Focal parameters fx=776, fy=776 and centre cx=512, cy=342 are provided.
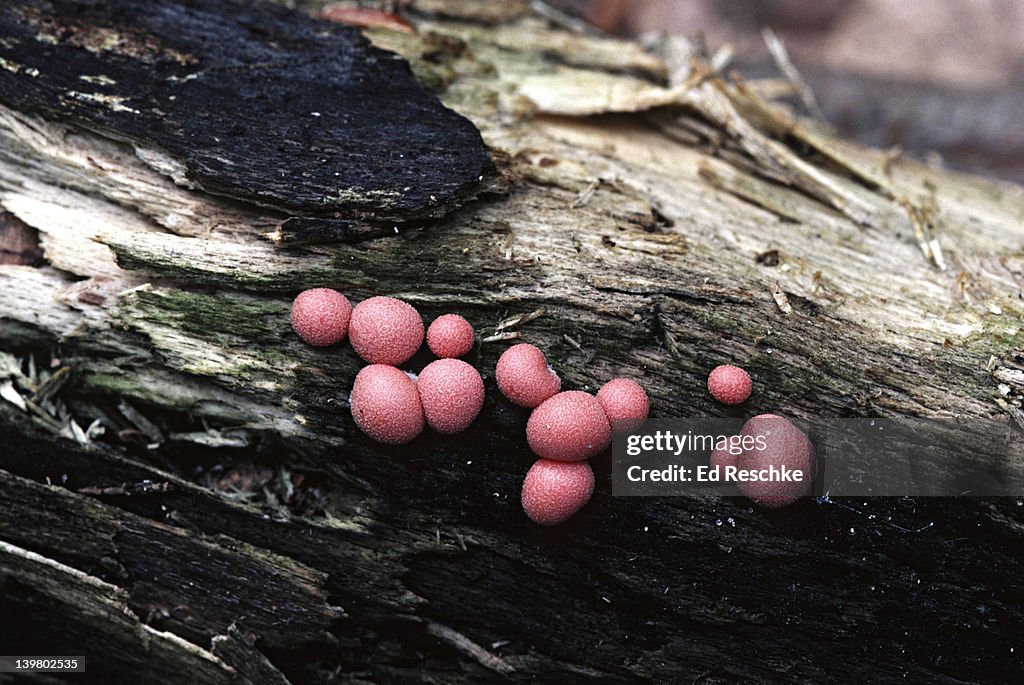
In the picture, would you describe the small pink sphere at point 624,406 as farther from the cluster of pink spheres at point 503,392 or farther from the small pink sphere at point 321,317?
the small pink sphere at point 321,317

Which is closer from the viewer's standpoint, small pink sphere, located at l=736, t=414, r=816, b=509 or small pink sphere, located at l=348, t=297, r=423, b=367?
small pink sphere, located at l=736, t=414, r=816, b=509

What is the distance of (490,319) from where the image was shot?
321 centimetres

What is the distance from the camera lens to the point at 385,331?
2990 millimetres

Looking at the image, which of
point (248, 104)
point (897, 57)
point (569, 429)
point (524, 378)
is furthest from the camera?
point (897, 57)

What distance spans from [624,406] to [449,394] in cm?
67

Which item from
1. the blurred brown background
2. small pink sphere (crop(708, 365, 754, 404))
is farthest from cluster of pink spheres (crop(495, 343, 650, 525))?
the blurred brown background

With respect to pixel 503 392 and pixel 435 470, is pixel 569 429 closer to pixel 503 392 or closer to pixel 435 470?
pixel 503 392

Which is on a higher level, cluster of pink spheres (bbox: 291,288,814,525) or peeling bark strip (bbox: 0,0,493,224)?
peeling bark strip (bbox: 0,0,493,224)

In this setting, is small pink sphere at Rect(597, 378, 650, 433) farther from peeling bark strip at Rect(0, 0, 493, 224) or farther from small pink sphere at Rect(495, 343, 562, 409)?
peeling bark strip at Rect(0, 0, 493, 224)

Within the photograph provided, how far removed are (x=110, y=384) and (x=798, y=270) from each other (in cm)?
303

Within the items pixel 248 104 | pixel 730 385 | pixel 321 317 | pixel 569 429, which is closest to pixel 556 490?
pixel 569 429

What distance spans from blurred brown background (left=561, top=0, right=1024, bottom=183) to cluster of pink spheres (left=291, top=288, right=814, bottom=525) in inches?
197

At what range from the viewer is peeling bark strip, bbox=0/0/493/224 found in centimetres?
324

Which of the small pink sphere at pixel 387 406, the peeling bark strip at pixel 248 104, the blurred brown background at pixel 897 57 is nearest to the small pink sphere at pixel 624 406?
the small pink sphere at pixel 387 406
